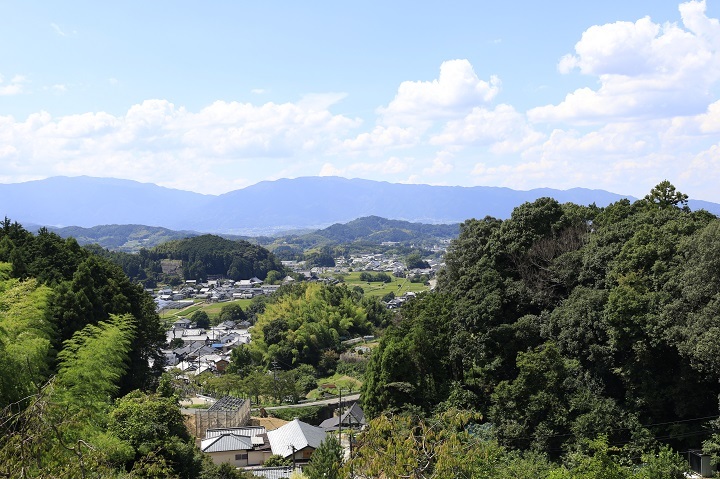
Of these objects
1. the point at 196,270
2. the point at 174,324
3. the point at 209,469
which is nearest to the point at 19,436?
the point at 209,469

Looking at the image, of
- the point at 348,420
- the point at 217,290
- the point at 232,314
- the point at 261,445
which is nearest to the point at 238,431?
the point at 261,445

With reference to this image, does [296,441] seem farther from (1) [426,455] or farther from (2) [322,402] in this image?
(1) [426,455]

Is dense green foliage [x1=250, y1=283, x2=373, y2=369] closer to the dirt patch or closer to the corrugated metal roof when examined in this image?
the dirt patch

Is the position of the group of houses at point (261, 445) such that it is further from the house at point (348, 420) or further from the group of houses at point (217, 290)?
the group of houses at point (217, 290)

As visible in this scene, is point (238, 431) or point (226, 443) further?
point (238, 431)

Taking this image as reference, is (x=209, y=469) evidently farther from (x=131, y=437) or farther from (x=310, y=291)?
(x=310, y=291)

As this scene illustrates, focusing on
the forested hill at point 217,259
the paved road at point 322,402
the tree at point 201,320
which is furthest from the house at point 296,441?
the forested hill at point 217,259
